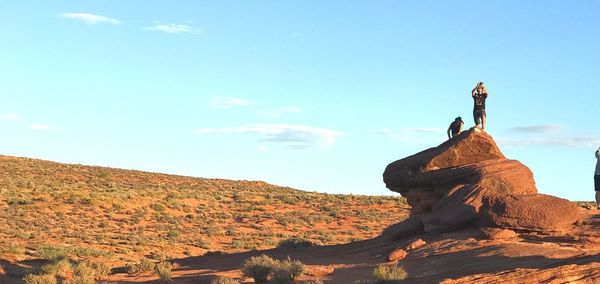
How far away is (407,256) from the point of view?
59.0 ft

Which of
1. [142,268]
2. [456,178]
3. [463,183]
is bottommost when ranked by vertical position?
[142,268]

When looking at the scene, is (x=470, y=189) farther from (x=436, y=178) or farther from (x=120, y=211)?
(x=120, y=211)

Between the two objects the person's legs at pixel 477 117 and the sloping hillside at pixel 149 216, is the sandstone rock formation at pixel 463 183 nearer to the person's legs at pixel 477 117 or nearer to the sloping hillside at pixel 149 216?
the person's legs at pixel 477 117

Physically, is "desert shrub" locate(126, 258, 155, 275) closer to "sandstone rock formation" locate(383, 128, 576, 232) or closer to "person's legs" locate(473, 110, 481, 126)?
"sandstone rock formation" locate(383, 128, 576, 232)

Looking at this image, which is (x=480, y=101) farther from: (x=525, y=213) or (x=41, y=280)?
(x=41, y=280)

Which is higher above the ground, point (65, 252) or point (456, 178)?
point (456, 178)

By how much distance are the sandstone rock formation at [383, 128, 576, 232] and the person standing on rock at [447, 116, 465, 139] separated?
1216 mm

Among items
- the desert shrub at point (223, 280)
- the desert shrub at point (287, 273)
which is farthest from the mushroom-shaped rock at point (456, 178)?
the desert shrub at point (223, 280)

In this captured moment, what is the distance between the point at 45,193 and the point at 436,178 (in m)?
34.9

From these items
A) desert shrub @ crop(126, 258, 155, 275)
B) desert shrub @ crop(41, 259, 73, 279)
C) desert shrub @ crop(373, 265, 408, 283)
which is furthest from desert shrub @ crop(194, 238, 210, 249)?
desert shrub @ crop(373, 265, 408, 283)

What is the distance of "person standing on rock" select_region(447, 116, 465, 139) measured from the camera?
77.0ft

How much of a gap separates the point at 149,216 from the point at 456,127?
27.6 m

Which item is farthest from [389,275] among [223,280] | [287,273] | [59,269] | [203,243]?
[203,243]

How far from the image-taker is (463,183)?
824 inches
